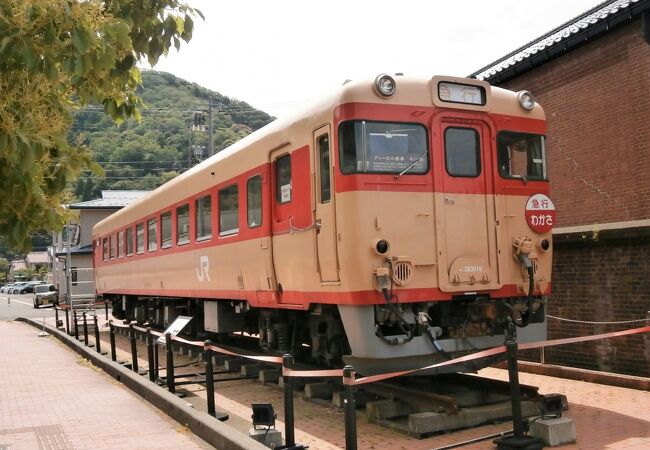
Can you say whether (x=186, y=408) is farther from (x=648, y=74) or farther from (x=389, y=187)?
(x=648, y=74)

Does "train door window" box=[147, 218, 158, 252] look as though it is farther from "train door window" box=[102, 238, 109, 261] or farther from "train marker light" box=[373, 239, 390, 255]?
"train marker light" box=[373, 239, 390, 255]

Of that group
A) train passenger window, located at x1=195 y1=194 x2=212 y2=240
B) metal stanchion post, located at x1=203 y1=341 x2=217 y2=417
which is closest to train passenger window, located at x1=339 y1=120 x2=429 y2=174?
metal stanchion post, located at x1=203 y1=341 x2=217 y2=417

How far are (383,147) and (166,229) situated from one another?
8149 mm

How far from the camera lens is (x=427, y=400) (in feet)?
22.4

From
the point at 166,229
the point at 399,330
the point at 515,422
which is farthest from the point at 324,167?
the point at 166,229

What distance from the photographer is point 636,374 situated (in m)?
8.32

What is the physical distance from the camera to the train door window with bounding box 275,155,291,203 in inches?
329

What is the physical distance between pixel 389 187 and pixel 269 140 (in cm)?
238

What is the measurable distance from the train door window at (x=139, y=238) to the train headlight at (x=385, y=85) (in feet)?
34.8

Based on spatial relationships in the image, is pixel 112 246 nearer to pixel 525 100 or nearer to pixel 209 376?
pixel 209 376

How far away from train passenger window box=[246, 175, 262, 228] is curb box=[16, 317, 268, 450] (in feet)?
8.19

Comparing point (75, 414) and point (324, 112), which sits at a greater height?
point (324, 112)

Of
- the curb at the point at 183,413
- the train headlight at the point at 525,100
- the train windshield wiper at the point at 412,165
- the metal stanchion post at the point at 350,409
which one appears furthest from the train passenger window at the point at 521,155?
the curb at the point at 183,413

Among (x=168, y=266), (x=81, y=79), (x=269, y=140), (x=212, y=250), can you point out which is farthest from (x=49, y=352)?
(x=81, y=79)
